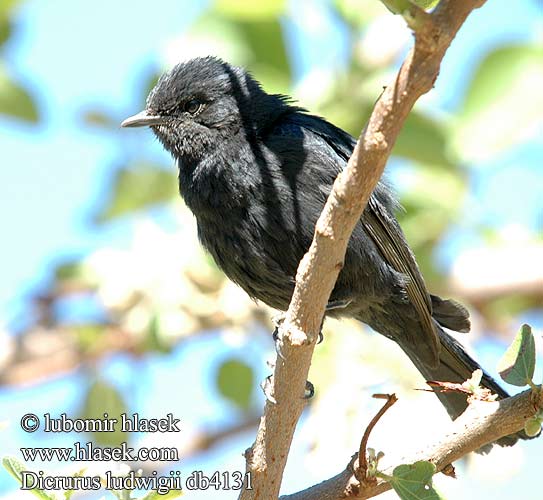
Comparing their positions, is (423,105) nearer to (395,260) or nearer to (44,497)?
(395,260)

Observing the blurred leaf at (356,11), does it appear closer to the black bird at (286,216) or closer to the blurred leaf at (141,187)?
the black bird at (286,216)

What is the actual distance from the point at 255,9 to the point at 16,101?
4.95ft

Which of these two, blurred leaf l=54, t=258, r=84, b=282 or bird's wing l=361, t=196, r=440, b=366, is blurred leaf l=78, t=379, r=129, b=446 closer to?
blurred leaf l=54, t=258, r=84, b=282

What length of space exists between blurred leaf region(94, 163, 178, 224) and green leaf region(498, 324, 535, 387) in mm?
3463

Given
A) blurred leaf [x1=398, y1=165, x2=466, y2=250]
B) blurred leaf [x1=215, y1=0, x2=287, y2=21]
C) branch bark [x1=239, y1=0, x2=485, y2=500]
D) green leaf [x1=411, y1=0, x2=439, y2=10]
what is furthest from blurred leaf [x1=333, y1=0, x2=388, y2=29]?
green leaf [x1=411, y1=0, x2=439, y2=10]

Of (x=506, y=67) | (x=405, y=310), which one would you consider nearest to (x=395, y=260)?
(x=405, y=310)

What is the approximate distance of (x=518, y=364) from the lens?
2975 mm

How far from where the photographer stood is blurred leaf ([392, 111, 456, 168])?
206 inches

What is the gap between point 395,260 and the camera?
4.45m

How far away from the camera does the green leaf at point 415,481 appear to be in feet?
9.33

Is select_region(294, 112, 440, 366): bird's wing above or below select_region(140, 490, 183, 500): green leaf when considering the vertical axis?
above

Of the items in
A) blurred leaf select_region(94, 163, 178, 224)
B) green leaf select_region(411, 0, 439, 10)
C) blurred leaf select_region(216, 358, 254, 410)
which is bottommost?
green leaf select_region(411, 0, 439, 10)

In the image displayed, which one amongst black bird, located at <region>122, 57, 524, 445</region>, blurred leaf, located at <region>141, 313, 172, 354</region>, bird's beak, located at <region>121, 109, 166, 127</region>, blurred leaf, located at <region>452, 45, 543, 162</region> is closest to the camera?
black bird, located at <region>122, 57, 524, 445</region>

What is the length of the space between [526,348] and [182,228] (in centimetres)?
323
